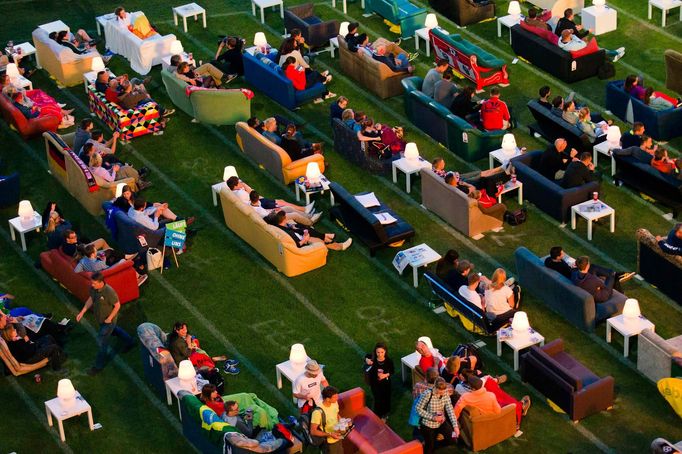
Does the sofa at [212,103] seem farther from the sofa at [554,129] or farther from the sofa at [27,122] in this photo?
the sofa at [554,129]

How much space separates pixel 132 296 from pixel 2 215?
4.36 metres

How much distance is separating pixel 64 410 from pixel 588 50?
14.1 m

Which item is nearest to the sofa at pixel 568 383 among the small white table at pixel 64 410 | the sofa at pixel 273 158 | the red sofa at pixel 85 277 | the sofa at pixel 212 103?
the small white table at pixel 64 410

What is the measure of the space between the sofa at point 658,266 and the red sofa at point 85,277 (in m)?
8.35

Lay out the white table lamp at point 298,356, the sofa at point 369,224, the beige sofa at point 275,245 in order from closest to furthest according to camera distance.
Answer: the white table lamp at point 298,356
the beige sofa at point 275,245
the sofa at point 369,224

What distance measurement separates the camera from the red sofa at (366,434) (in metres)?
21.9

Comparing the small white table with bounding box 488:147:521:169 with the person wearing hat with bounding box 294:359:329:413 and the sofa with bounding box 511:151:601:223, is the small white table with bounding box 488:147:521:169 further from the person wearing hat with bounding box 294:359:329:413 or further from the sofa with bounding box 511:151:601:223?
the person wearing hat with bounding box 294:359:329:413

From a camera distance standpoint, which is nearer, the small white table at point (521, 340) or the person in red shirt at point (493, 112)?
the small white table at point (521, 340)

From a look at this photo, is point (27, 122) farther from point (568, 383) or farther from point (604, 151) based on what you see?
point (568, 383)

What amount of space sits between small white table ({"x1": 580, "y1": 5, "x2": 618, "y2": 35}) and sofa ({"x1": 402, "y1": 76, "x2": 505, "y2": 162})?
5002 millimetres

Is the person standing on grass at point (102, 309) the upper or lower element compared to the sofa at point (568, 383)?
upper

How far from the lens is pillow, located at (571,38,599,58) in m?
32.1

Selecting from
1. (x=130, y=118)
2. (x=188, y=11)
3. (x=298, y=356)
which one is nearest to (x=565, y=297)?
(x=298, y=356)

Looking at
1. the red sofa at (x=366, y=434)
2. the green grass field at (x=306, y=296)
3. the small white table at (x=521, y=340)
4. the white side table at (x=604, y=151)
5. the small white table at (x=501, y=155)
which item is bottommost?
the green grass field at (x=306, y=296)
